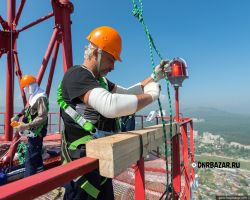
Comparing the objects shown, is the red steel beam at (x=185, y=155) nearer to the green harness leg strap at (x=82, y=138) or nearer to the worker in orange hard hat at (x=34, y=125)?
the worker in orange hard hat at (x=34, y=125)

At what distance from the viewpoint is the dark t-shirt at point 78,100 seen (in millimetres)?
1835

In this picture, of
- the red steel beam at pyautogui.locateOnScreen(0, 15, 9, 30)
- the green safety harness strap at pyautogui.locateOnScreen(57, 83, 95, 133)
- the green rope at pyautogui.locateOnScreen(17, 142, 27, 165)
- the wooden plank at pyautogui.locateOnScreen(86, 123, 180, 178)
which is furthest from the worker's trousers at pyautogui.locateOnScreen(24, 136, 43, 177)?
the red steel beam at pyautogui.locateOnScreen(0, 15, 9, 30)

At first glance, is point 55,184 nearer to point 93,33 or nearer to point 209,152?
point 93,33

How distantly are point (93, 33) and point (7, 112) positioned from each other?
7.82 meters

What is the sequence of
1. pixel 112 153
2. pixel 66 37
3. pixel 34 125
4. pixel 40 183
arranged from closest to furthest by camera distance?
pixel 40 183 → pixel 112 153 → pixel 34 125 → pixel 66 37

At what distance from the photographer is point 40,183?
991 millimetres

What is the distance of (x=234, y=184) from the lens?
7312cm

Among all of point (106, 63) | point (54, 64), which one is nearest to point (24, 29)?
point (54, 64)

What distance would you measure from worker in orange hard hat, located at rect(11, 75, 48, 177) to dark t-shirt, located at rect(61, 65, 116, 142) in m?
2.49

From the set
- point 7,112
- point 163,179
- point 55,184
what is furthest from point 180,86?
point 7,112

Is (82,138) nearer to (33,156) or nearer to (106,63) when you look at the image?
(106,63)

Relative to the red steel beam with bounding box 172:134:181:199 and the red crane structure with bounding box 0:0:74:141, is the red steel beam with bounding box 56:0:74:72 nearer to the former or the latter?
the red crane structure with bounding box 0:0:74:141

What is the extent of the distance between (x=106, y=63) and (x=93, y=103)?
503 millimetres

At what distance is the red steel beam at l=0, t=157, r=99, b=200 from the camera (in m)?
0.88
